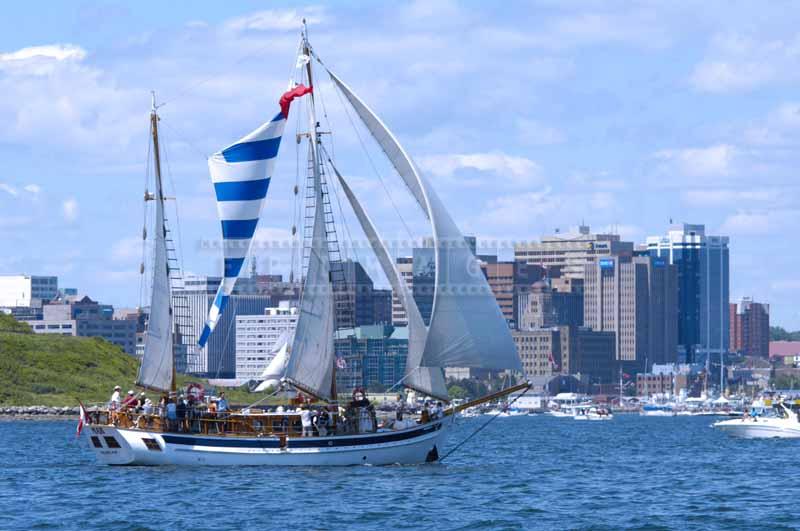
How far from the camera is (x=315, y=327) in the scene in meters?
63.2

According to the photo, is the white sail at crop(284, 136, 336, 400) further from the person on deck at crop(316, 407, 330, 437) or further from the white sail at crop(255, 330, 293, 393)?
the person on deck at crop(316, 407, 330, 437)

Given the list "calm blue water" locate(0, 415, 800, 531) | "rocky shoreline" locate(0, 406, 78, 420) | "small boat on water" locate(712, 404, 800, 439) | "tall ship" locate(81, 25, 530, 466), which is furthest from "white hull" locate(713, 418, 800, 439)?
"rocky shoreline" locate(0, 406, 78, 420)

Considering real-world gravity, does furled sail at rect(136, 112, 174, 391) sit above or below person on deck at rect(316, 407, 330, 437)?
above

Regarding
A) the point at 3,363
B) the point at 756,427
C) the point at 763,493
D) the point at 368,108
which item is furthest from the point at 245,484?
the point at 3,363

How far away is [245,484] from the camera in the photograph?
2259 inches

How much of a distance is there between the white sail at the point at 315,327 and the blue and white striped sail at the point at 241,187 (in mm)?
1772

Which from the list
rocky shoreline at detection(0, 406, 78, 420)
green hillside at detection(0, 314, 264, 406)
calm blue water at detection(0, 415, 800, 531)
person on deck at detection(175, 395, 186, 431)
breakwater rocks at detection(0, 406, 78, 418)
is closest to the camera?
calm blue water at detection(0, 415, 800, 531)

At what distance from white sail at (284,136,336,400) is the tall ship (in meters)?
0.04

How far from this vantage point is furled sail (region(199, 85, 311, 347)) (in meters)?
63.4

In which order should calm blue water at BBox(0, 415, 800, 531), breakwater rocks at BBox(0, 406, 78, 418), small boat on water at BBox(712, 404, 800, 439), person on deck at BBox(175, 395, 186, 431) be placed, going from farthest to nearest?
breakwater rocks at BBox(0, 406, 78, 418)
small boat on water at BBox(712, 404, 800, 439)
person on deck at BBox(175, 395, 186, 431)
calm blue water at BBox(0, 415, 800, 531)

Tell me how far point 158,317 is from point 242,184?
20.8 feet

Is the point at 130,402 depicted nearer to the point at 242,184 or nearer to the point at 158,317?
the point at 158,317

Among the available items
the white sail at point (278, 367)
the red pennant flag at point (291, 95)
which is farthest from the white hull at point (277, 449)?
Result: the red pennant flag at point (291, 95)

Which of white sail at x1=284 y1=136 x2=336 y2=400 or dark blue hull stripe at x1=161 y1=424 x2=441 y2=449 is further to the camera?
white sail at x1=284 y1=136 x2=336 y2=400
